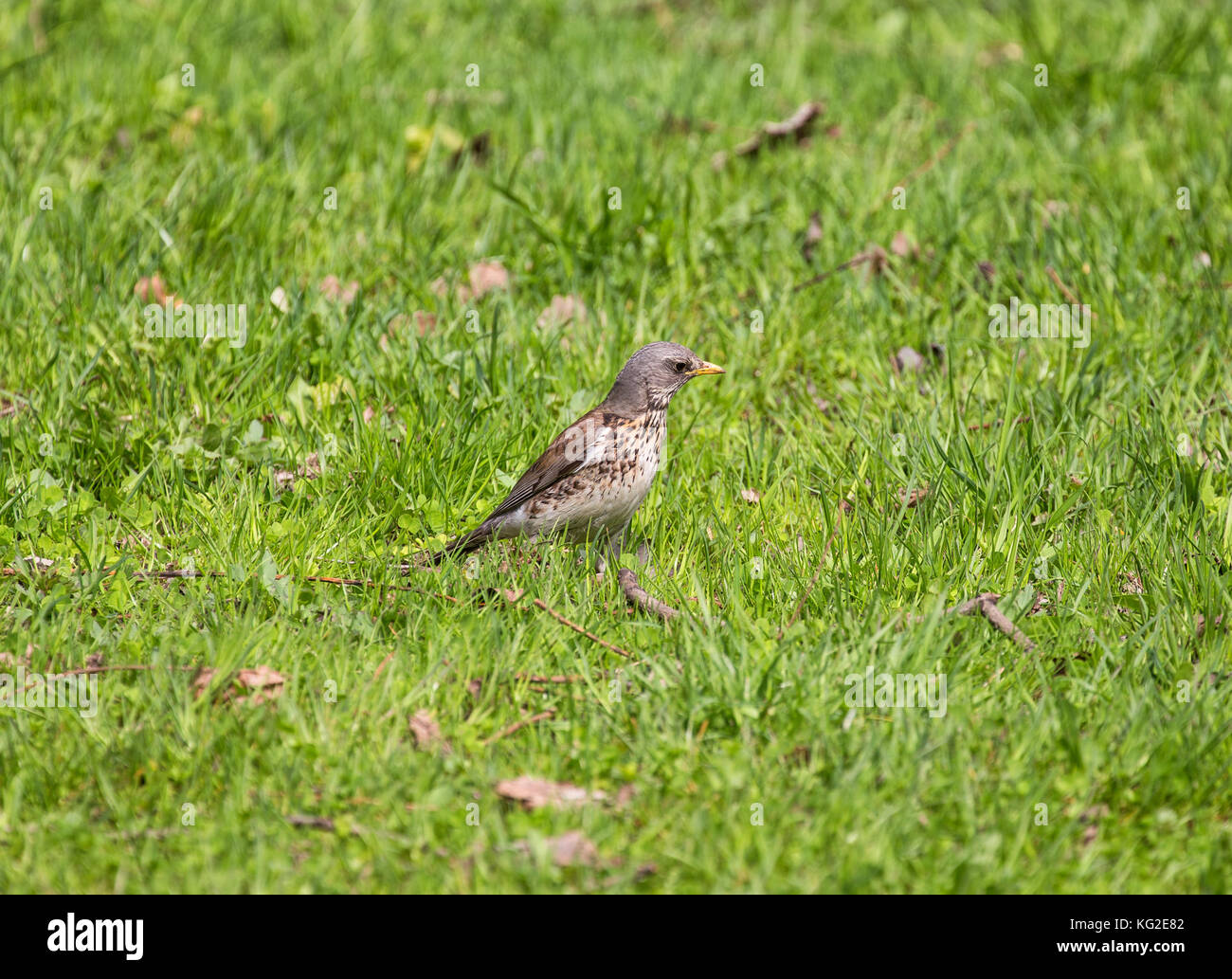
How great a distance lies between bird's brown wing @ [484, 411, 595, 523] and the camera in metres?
5.35

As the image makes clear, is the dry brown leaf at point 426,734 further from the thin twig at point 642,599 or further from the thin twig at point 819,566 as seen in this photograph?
the thin twig at point 819,566

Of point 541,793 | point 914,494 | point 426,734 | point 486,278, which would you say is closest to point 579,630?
point 426,734

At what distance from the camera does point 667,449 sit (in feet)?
19.6

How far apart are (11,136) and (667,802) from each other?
6346 millimetres

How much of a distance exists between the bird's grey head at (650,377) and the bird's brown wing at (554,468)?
7.3 inches

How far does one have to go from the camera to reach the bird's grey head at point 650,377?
5488 mm

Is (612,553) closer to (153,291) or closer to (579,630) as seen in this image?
(579,630)

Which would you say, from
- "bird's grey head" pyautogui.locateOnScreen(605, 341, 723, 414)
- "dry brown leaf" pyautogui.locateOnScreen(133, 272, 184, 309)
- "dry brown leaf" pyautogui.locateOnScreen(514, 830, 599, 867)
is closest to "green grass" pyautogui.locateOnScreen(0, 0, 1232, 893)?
"dry brown leaf" pyautogui.locateOnScreen(514, 830, 599, 867)

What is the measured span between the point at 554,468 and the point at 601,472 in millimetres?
227

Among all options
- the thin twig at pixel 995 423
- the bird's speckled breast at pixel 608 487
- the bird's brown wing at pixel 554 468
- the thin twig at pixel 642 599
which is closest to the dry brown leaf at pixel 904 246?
the thin twig at pixel 995 423

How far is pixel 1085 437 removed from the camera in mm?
5805

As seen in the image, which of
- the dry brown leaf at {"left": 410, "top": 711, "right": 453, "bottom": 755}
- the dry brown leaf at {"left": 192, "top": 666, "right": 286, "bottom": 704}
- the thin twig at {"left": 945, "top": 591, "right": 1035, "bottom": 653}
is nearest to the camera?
the dry brown leaf at {"left": 410, "top": 711, "right": 453, "bottom": 755}

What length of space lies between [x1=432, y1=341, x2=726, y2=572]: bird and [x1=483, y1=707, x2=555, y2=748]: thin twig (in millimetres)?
1115

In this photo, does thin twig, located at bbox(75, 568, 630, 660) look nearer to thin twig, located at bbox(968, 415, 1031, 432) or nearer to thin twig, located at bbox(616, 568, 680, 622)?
thin twig, located at bbox(616, 568, 680, 622)
